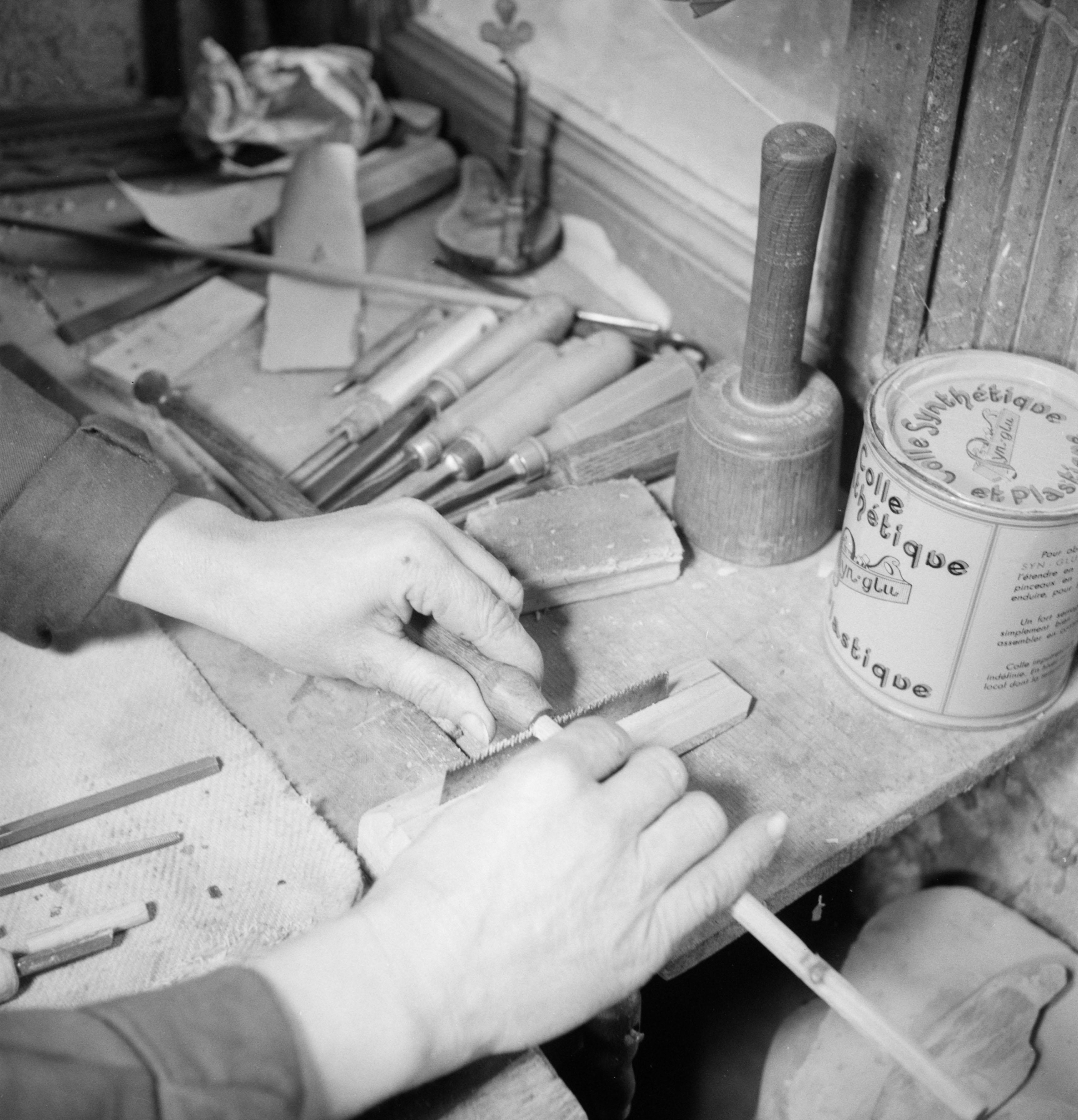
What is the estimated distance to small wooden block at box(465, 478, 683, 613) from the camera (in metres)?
1.11

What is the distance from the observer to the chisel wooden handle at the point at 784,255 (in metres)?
0.96

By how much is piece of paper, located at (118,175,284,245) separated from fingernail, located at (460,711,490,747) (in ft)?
3.28

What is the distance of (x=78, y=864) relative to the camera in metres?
0.89

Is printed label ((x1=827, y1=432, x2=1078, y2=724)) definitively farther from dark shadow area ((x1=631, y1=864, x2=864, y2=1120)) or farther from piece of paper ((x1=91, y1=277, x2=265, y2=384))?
piece of paper ((x1=91, y1=277, x2=265, y2=384))

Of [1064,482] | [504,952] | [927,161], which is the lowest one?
[504,952]

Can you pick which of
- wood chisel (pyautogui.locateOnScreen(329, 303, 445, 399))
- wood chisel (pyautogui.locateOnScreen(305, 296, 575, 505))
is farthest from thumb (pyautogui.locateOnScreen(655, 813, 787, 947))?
wood chisel (pyautogui.locateOnScreen(329, 303, 445, 399))

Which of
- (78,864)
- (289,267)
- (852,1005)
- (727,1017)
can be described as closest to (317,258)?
(289,267)

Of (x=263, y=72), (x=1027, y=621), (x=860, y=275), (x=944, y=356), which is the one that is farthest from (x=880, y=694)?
(x=263, y=72)

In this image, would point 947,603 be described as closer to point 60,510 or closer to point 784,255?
point 784,255

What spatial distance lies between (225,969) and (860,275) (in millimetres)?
860

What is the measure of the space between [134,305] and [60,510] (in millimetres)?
653

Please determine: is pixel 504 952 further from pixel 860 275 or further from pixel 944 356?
pixel 860 275

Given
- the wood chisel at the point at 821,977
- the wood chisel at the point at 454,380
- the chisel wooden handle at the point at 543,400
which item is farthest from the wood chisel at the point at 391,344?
the wood chisel at the point at 821,977

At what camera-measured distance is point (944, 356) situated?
100 centimetres
